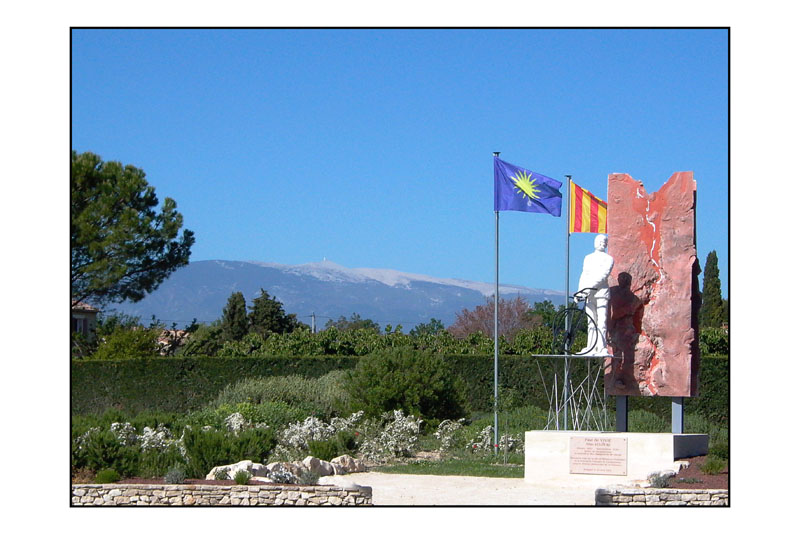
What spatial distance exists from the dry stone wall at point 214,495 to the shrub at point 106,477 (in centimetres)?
88

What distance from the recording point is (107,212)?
122ft

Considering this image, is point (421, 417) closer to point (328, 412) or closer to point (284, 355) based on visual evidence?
point (328, 412)

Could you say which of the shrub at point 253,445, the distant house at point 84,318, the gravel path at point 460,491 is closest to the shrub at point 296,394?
the shrub at point 253,445

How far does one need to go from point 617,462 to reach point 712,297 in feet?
118

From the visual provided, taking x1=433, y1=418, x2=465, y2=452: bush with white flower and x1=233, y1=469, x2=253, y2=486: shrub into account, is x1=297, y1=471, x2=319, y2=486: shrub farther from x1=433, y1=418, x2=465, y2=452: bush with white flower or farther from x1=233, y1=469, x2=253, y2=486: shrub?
x1=433, y1=418, x2=465, y2=452: bush with white flower

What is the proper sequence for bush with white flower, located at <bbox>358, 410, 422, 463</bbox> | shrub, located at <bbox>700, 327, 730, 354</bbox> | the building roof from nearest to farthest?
bush with white flower, located at <bbox>358, 410, 422, 463</bbox>, shrub, located at <bbox>700, 327, 730, 354</bbox>, the building roof

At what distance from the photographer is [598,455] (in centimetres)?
1598

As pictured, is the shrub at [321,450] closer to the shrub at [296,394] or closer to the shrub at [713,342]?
the shrub at [296,394]

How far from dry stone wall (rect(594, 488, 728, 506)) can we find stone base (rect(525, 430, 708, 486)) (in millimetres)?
2646

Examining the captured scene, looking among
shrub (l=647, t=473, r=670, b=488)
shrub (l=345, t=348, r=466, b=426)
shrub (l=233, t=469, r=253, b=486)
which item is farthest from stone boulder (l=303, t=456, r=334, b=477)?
shrub (l=647, t=473, r=670, b=488)

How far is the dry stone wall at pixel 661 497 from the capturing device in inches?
501

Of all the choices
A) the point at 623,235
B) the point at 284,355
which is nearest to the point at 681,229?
the point at 623,235

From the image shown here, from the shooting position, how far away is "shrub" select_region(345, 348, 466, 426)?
22328 millimetres
